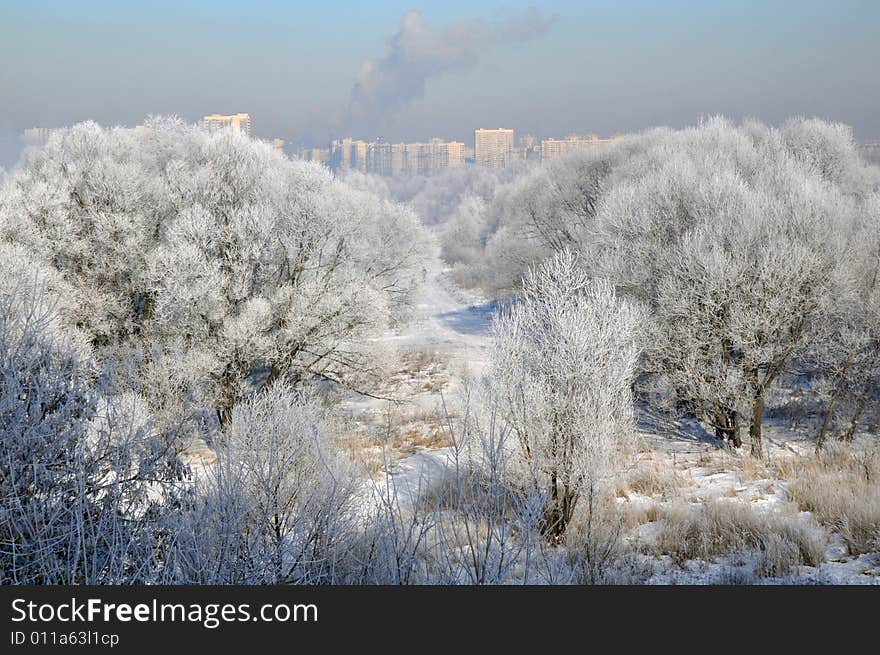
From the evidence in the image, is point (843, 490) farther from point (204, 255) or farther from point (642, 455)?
point (204, 255)

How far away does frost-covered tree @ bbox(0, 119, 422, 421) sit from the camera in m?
15.6

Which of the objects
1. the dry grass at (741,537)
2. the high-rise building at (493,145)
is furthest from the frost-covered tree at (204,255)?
the high-rise building at (493,145)

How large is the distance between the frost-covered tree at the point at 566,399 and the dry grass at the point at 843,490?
10.3ft

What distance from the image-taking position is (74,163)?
694 inches

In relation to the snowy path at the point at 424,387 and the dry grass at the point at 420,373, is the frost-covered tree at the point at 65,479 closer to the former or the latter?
the snowy path at the point at 424,387

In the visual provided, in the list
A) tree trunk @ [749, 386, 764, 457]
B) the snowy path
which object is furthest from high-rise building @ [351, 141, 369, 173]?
tree trunk @ [749, 386, 764, 457]

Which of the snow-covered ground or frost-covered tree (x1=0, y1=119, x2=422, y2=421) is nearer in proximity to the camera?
the snow-covered ground

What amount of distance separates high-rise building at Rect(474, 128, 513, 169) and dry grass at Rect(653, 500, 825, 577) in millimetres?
108806

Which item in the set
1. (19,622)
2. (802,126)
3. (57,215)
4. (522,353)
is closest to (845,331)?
(522,353)

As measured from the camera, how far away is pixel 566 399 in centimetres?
874

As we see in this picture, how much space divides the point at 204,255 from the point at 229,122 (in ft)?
31.8

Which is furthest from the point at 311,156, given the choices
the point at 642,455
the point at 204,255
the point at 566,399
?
the point at 566,399

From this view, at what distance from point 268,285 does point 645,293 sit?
36.4ft

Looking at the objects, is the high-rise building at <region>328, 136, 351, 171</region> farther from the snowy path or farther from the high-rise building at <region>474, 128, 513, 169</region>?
the high-rise building at <region>474, 128, 513, 169</region>
